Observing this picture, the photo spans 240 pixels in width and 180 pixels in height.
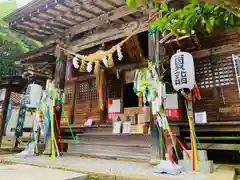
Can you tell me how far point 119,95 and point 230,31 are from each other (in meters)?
5.04

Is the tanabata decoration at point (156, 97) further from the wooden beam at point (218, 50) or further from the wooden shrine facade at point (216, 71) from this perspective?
the wooden beam at point (218, 50)

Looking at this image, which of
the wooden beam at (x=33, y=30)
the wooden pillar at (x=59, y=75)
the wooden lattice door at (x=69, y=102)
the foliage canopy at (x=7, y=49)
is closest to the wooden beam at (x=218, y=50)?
the wooden pillar at (x=59, y=75)

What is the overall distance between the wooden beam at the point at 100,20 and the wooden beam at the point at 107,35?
298 millimetres

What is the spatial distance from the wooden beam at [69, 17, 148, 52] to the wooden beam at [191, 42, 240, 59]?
2446 mm

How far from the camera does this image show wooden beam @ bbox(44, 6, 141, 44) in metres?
5.59

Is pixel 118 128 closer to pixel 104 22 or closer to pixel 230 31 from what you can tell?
pixel 104 22

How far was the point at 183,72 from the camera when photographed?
14.1 ft

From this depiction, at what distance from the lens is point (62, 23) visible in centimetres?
674

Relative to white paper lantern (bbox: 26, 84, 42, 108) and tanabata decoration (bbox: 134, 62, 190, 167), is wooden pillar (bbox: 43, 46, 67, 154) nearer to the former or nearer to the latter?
white paper lantern (bbox: 26, 84, 42, 108)

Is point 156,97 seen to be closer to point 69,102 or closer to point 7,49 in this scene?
point 69,102

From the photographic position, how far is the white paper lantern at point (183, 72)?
420cm

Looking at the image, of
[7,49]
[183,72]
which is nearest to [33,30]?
[183,72]

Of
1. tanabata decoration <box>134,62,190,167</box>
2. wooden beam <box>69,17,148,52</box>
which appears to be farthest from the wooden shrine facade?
tanabata decoration <box>134,62,190,167</box>

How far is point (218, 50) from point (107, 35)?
12.9ft
